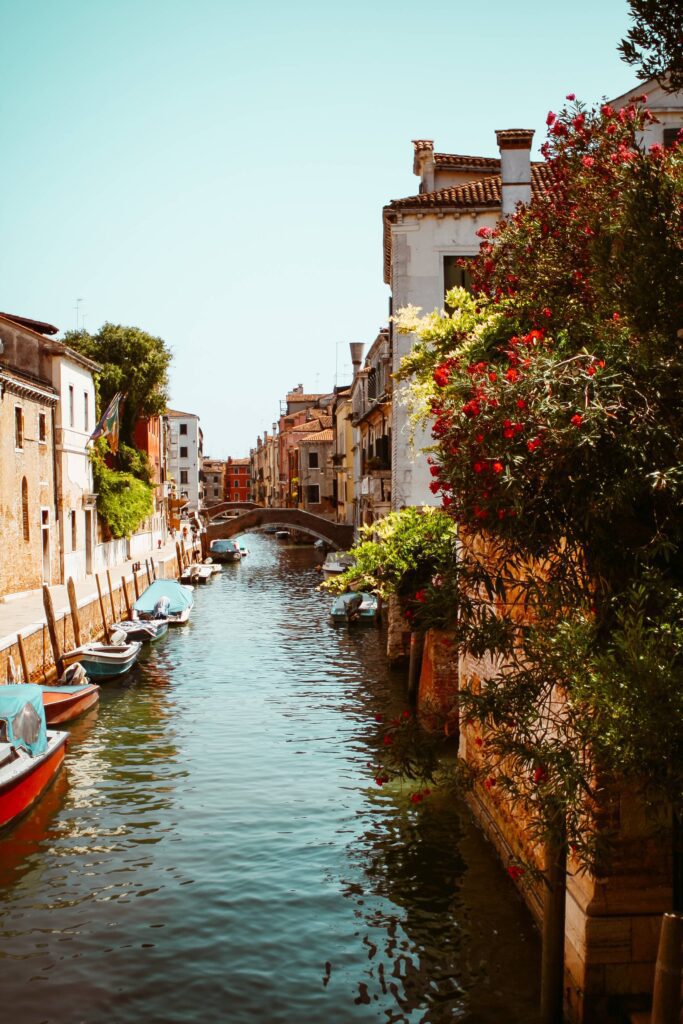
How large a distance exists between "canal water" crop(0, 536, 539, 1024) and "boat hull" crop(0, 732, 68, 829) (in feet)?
0.66

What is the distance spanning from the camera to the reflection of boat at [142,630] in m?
23.2

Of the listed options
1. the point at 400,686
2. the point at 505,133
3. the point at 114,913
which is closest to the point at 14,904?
the point at 114,913

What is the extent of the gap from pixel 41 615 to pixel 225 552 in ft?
103

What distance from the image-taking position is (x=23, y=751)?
11.2m

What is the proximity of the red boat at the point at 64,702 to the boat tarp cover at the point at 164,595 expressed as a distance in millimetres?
10280

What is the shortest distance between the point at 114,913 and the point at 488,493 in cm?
606

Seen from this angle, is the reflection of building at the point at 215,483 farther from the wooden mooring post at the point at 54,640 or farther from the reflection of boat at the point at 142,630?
the wooden mooring post at the point at 54,640

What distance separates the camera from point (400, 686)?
18469 millimetres

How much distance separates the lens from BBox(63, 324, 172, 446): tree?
37.6m

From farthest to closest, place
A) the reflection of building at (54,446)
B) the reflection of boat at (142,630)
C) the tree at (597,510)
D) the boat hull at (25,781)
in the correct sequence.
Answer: the reflection of building at (54,446) → the reflection of boat at (142,630) → the boat hull at (25,781) → the tree at (597,510)

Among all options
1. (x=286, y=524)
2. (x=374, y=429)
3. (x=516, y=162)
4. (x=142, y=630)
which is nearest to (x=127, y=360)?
(x=374, y=429)

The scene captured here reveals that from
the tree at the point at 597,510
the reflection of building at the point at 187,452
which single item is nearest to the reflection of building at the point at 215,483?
the reflection of building at the point at 187,452

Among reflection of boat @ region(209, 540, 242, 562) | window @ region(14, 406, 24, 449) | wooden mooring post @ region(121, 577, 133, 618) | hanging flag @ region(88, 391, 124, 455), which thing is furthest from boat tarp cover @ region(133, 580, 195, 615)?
reflection of boat @ region(209, 540, 242, 562)

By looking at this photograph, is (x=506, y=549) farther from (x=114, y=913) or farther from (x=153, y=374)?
(x=153, y=374)
